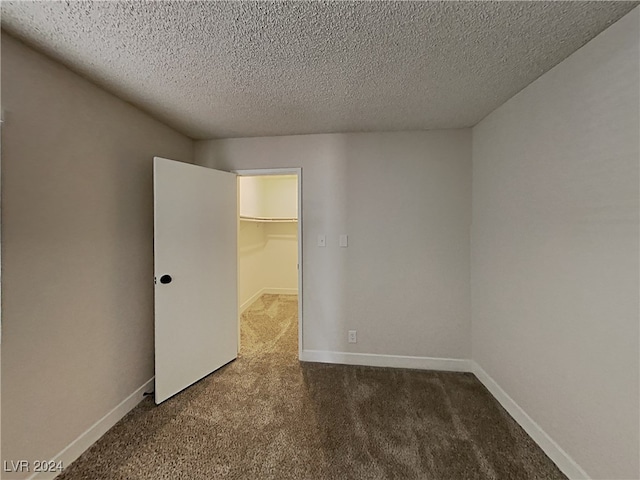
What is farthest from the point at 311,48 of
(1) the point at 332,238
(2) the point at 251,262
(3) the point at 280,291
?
(3) the point at 280,291

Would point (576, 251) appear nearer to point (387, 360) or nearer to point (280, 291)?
point (387, 360)

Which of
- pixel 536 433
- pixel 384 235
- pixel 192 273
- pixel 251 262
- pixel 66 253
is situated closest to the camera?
pixel 66 253

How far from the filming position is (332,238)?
106 inches

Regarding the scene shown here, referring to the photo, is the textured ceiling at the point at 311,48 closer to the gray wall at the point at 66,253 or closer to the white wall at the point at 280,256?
the gray wall at the point at 66,253

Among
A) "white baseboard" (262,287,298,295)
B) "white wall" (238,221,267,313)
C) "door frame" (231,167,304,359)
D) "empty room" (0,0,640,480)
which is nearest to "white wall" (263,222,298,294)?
"white baseboard" (262,287,298,295)

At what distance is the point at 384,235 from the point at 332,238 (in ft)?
1.66

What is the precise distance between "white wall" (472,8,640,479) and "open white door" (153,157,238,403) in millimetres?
2367

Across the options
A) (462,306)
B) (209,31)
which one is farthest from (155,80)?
(462,306)

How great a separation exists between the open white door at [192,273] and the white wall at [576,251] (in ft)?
7.77

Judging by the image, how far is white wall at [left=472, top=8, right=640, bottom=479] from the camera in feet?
3.89

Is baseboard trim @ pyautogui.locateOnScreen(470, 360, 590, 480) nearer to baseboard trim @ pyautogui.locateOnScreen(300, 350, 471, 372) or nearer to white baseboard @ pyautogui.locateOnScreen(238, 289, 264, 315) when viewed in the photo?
baseboard trim @ pyautogui.locateOnScreen(300, 350, 471, 372)

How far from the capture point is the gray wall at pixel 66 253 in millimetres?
1302

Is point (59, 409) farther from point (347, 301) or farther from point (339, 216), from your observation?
point (339, 216)

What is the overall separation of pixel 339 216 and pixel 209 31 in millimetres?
1752
